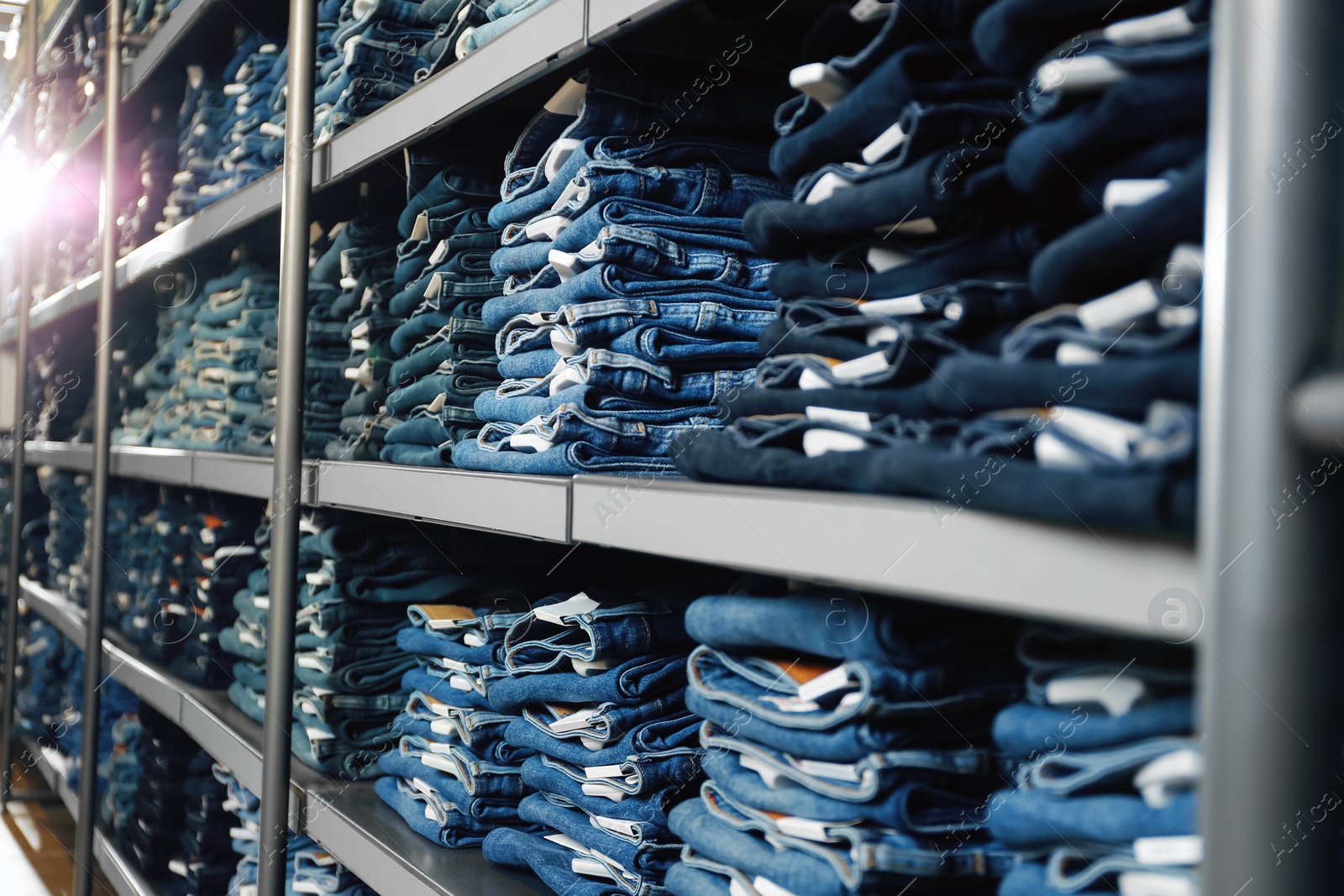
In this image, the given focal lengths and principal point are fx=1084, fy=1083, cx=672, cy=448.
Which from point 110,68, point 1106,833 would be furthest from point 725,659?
point 110,68

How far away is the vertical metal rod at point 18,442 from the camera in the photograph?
3283 mm

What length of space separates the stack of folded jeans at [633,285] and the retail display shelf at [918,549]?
7.7 inches

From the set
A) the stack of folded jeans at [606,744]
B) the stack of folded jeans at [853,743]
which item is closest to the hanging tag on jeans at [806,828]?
the stack of folded jeans at [853,743]

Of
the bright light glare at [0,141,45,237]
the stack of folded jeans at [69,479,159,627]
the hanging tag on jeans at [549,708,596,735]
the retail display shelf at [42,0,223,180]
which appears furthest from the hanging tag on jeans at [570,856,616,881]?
the bright light glare at [0,141,45,237]

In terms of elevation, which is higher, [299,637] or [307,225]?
[307,225]

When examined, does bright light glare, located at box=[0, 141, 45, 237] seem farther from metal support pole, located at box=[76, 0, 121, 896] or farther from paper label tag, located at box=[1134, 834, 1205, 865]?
paper label tag, located at box=[1134, 834, 1205, 865]

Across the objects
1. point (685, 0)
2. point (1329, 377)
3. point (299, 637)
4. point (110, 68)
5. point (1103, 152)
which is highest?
point (110, 68)

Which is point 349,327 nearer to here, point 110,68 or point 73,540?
point 110,68

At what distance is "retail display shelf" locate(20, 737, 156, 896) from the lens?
7.42 feet

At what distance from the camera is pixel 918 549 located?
60 cm

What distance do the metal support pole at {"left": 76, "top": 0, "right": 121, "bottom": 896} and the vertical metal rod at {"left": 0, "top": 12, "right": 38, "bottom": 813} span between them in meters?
1.05

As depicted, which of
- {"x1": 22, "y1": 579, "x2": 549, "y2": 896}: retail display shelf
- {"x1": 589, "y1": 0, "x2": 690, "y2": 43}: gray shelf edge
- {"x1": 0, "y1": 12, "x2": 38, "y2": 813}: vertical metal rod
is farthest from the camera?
Result: {"x1": 0, "y1": 12, "x2": 38, "y2": 813}: vertical metal rod

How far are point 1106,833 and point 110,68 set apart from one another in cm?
261

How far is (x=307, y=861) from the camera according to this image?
167cm
